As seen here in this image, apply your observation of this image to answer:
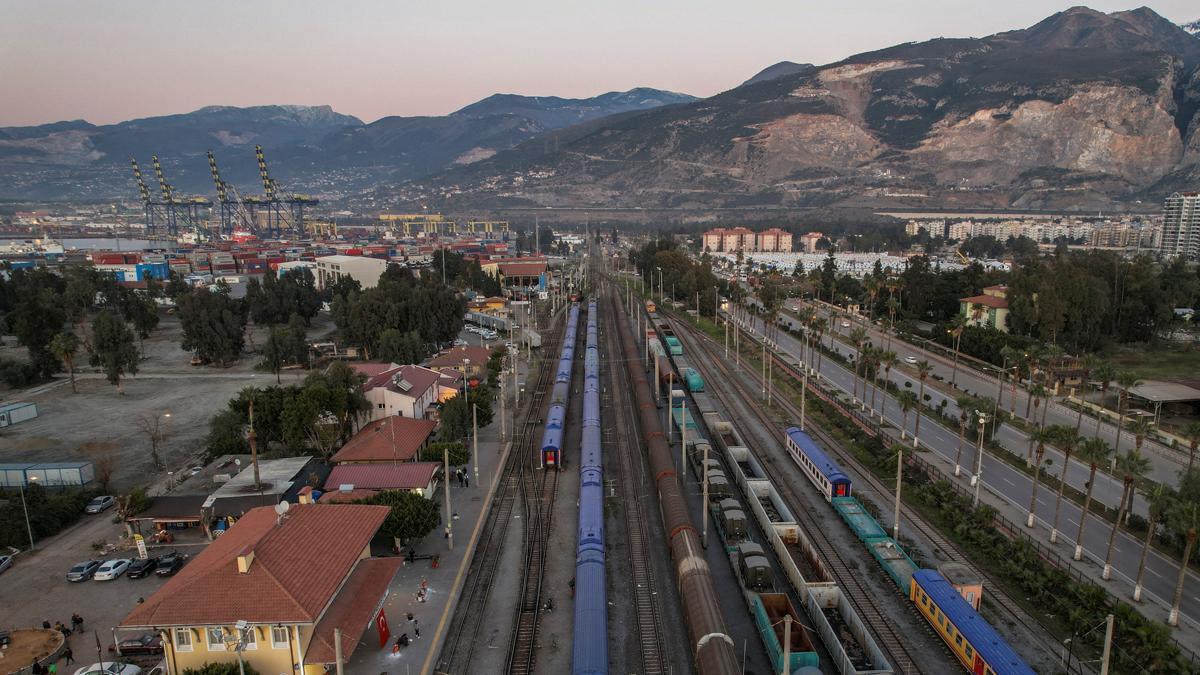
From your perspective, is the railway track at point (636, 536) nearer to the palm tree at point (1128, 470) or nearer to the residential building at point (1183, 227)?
the palm tree at point (1128, 470)

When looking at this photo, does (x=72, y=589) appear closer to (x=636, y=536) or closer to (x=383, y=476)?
(x=383, y=476)

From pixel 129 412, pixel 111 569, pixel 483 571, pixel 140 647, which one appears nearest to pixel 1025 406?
pixel 483 571

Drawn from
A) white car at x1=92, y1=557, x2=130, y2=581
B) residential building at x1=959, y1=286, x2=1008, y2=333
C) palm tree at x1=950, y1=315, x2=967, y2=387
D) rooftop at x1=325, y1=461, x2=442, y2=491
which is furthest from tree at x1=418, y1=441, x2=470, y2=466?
residential building at x1=959, y1=286, x2=1008, y2=333

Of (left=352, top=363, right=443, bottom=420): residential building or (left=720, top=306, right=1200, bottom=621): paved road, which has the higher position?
(left=352, top=363, right=443, bottom=420): residential building

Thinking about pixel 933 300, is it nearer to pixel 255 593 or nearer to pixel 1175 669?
pixel 1175 669

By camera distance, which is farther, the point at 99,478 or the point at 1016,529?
the point at 99,478

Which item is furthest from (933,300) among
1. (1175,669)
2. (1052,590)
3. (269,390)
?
(269,390)

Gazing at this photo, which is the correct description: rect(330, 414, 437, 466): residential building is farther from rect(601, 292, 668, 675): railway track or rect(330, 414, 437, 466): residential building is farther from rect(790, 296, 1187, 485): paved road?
rect(790, 296, 1187, 485): paved road
